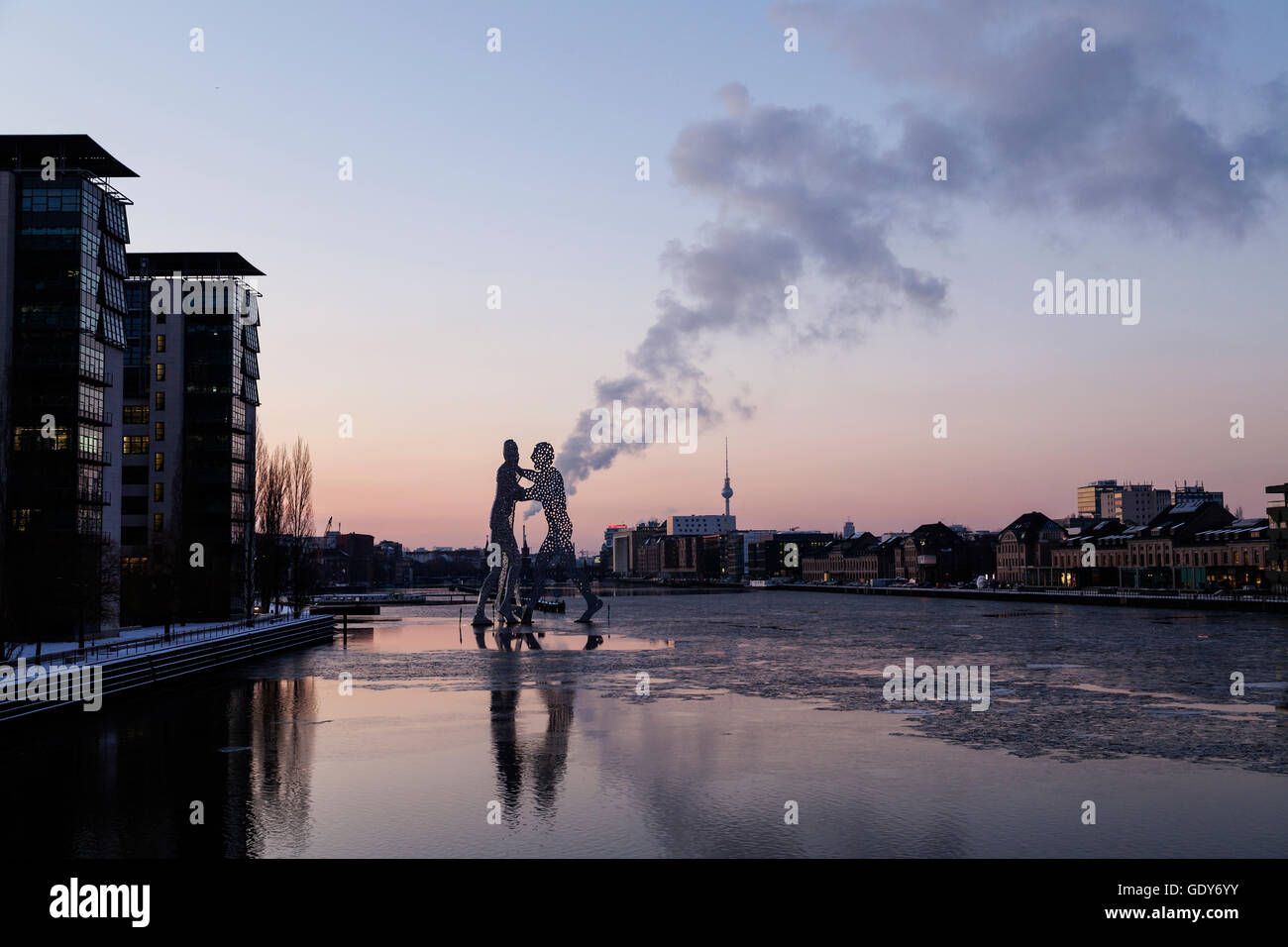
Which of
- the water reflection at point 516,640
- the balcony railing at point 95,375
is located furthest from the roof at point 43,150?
the water reflection at point 516,640

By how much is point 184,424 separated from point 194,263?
603 inches

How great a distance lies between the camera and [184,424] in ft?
281

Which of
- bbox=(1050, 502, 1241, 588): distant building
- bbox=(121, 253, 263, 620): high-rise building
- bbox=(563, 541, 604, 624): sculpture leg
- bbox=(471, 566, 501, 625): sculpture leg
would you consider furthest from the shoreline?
bbox=(121, 253, 263, 620): high-rise building

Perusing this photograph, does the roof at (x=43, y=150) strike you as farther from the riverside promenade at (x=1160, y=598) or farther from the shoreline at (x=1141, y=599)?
the riverside promenade at (x=1160, y=598)

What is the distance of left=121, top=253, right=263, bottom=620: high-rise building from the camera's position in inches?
3297

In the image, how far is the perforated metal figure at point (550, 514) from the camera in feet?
253

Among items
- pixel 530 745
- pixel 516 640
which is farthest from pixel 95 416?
pixel 530 745

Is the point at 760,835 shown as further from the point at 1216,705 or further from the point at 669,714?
the point at 1216,705

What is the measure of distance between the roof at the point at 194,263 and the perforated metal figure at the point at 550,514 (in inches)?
1389

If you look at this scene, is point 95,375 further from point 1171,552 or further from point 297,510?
point 1171,552

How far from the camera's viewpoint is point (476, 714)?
3381 cm

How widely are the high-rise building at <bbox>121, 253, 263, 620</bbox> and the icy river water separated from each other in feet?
127
